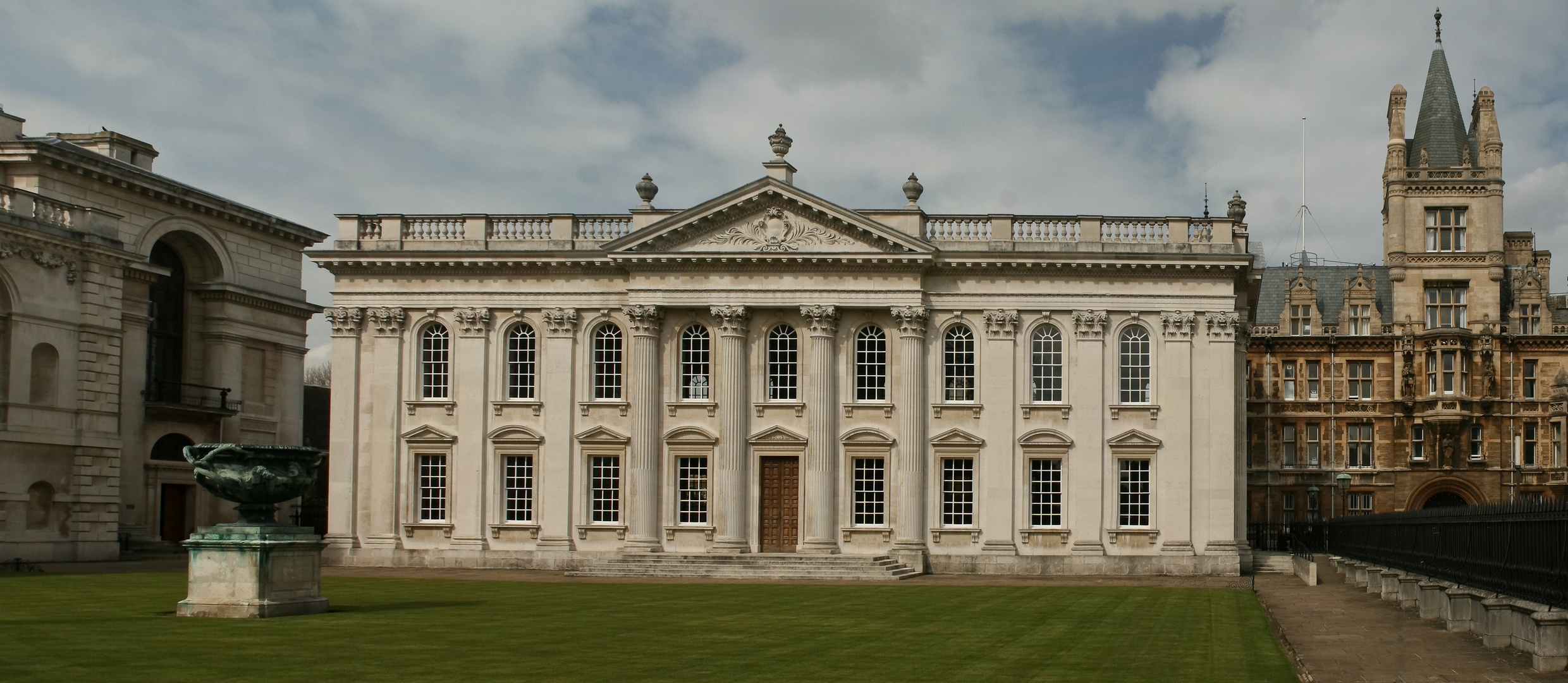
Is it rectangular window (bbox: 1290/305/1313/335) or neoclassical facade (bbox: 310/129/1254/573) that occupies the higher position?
rectangular window (bbox: 1290/305/1313/335)

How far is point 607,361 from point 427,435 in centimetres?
572

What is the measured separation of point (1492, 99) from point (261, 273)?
54454mm

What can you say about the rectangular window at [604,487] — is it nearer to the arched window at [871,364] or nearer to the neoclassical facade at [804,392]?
the neoclassical facade at [804,392]

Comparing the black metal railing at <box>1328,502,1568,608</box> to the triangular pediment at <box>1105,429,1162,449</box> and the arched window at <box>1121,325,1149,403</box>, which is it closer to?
the triangular pediment at <box>1105,429,1162,449</box>

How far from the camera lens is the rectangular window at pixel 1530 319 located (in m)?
64.8

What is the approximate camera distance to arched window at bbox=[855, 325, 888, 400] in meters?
42.1

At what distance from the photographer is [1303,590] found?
31922 mm

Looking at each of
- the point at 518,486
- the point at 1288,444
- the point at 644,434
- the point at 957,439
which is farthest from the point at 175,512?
the point at 1288,444

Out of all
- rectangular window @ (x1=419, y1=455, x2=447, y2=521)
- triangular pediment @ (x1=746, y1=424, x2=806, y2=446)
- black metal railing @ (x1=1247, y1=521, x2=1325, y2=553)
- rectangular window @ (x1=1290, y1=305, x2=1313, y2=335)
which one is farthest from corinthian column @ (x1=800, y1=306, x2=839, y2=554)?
rectangular window @ (x1=1290, y1=305, x2=1313, y2=335)

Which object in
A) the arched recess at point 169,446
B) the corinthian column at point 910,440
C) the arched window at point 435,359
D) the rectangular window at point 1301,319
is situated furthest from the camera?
the rectangular window at point 1301,319

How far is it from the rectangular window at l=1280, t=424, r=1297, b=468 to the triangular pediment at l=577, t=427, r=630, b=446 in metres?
36.7

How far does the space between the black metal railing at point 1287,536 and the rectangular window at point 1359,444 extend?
32.5 feet

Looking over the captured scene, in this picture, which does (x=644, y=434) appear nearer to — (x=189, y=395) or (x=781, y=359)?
(x=781, y=359)

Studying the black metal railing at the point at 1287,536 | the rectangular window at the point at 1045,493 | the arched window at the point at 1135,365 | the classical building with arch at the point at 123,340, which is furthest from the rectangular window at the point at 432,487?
the black metal railing at the point at 1287,536
